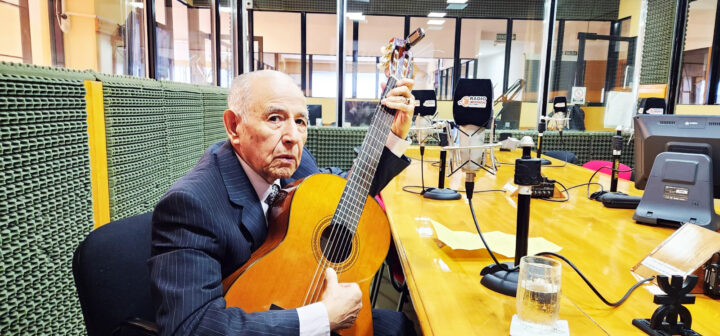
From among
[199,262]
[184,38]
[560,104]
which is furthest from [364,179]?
[184,38]

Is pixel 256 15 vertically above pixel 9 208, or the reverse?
pixel 256 15

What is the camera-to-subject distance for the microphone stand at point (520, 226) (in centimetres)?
96

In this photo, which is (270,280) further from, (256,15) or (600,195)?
(256,15)

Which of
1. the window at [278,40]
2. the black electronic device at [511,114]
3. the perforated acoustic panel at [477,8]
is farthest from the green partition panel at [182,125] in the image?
the perforated acoustic panel at [477,8]

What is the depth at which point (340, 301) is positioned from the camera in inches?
41.8

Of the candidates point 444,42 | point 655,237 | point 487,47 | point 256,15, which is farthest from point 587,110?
point 655,237

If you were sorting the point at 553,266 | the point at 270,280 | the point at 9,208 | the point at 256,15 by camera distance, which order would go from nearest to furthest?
the point at 553,266 < the point at 270,280 < the point at 9,208 < the point at 256,15

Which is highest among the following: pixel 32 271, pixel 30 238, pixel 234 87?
pixel 234 87

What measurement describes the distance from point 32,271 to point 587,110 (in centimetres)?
865

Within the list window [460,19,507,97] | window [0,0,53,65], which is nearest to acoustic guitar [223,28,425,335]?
window [0,0,53,65]

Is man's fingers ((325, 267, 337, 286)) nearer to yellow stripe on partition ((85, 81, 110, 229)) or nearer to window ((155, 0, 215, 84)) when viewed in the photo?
yellow stripe on partition ((85, 81, 110, 229))

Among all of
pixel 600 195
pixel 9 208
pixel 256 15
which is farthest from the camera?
pixel 256 15

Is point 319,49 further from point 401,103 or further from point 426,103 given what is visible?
point 401,103

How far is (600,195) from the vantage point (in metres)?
2.08
